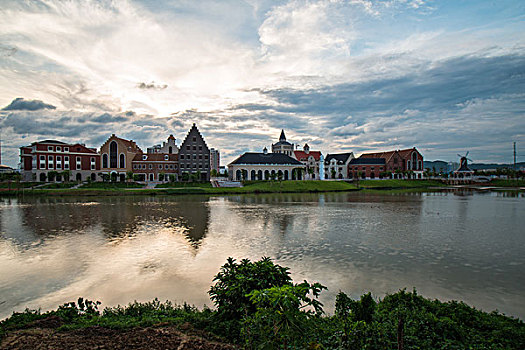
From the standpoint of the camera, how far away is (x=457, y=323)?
23.1 ft

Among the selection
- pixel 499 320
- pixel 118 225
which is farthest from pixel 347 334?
pixel 118 225

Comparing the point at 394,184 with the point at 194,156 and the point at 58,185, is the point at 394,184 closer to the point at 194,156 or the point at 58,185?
the point at 194,156

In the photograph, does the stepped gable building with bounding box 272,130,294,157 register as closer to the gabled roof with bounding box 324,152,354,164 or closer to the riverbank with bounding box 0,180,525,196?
the gabled roof with bounding box 324,152,354,164

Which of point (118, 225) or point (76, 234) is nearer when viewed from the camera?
point (76, 234)

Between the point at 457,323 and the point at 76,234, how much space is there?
2263cm

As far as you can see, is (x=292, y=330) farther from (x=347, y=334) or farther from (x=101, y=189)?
(x=101, y=189)

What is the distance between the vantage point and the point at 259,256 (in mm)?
15922

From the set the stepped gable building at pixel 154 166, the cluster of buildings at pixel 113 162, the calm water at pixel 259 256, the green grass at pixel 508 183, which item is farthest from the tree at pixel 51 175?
the green grass at pixel 508 183

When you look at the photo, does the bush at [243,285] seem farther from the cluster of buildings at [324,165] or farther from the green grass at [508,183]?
the green grass at [508,183]

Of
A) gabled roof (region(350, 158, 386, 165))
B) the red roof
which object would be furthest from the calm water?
the red roof

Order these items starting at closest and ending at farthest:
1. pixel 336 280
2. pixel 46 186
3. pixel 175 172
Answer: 1. pixel 336 280
2. pixel 46 186
3. pixel 175 172

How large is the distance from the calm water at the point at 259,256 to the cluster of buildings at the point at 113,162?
55380mm

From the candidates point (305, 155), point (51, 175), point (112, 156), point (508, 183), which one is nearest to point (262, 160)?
point (305, 155)

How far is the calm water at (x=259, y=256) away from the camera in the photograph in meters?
11.1
